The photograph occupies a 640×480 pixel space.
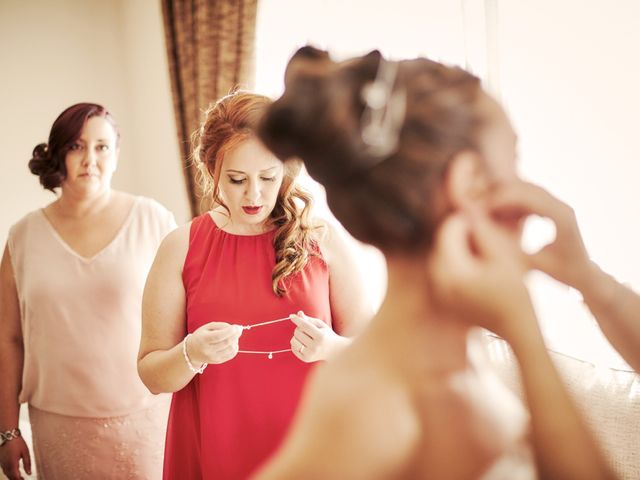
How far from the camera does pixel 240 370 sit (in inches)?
39.2

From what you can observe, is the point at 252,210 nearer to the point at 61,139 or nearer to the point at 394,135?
the point at 394,135

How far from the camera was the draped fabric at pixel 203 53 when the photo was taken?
98.2 inches

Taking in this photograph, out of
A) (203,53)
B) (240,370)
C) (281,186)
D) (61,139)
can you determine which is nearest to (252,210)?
(281,186)

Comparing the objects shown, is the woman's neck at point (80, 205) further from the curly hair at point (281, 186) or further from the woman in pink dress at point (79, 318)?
the curly hair at point (281, 186)

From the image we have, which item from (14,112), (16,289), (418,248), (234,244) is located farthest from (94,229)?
(14,112)

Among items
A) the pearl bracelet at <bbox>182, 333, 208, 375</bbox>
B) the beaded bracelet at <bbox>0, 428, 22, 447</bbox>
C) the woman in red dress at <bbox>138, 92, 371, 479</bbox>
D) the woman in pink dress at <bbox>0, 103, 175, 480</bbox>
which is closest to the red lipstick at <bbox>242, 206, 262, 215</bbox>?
the woman in red dress at <bbox>138, 92, 371, 479</bbox>

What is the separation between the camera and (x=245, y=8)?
8.03 ft

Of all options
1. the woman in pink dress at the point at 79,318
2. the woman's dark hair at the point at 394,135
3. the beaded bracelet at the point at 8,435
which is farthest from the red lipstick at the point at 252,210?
the beaded bracelet at the point at 8,435

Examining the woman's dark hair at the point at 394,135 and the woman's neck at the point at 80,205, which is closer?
the woman's dark hair at the point at 394,135

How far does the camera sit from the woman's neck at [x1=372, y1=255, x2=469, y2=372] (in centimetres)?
44

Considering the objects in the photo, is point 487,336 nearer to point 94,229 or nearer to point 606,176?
point 606,176

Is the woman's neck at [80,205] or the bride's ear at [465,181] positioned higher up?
the bride's ear at [465,181]

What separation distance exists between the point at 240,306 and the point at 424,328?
0.60 metres

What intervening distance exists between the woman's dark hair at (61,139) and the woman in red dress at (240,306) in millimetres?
564
